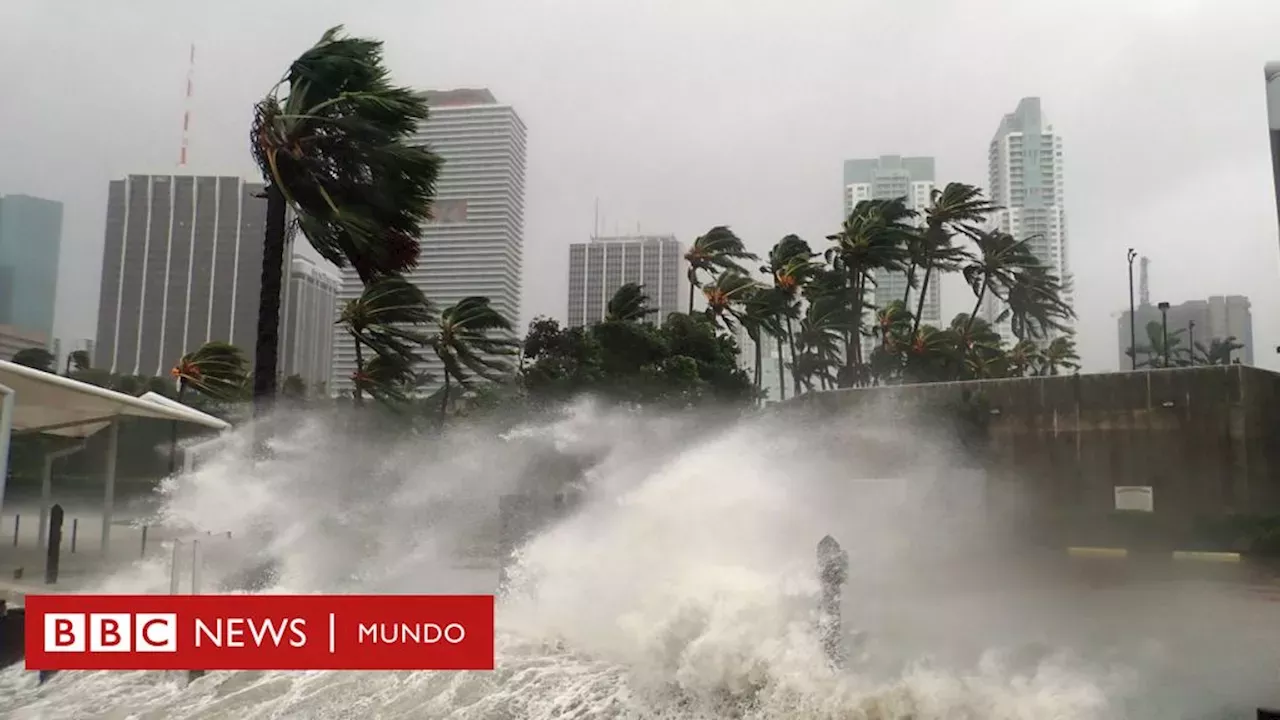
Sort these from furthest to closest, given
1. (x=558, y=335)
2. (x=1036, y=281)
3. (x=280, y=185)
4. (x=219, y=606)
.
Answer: (x=1036, y=281), (x=558, y=335), (x=280, y=185), (x=219, y=606)

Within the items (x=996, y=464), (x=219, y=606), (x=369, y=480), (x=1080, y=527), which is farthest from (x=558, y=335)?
(x=219, y=606)

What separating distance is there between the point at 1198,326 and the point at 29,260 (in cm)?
4215

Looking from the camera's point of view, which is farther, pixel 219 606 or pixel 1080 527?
pixel 1080 527

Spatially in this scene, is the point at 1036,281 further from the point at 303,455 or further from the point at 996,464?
the point at 303,455

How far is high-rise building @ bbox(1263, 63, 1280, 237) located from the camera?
5.40 m

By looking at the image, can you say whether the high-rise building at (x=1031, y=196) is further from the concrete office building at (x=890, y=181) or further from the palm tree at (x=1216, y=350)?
the palm tree at (x=1216, y=350)

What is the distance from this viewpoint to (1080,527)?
1902cm

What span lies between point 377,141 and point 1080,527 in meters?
16.5

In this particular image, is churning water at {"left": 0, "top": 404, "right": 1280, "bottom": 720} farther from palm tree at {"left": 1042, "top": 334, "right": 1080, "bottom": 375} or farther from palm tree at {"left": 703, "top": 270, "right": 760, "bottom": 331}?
palm tree at {"left": 1042, "top": 334, "right": 1080, "bottom": 375}

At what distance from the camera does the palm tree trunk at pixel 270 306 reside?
1123 centimetres

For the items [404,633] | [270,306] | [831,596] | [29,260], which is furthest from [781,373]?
[404,633]

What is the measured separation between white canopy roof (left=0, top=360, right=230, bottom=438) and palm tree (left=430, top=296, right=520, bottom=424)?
13077mm

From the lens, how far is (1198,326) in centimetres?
3506

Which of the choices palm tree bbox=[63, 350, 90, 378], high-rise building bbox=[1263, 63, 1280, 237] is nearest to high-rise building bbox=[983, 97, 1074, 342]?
A: high-rise building bbox=[1263, 63, 1280, 237]
